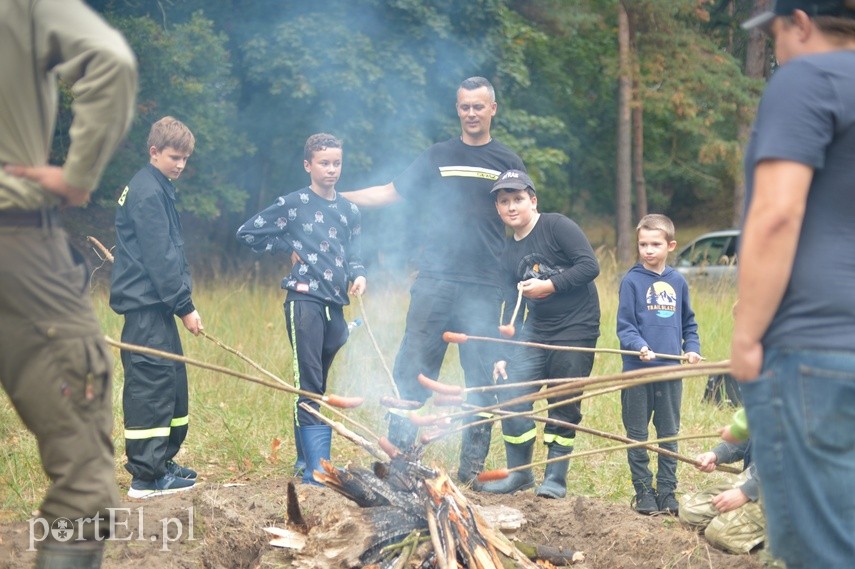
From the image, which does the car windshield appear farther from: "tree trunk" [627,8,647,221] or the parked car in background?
"tree trunk" [627,8,647,221]

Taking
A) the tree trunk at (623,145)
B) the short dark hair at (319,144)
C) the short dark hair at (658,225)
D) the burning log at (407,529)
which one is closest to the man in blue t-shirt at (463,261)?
the short dark hair at (319,144)

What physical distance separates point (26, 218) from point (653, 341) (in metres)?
3.54

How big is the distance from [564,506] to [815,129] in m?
3.13

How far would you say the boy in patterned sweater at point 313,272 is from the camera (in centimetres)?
591

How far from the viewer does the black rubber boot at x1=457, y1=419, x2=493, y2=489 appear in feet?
20.3

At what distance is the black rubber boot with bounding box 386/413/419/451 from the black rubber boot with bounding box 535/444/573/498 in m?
0.90

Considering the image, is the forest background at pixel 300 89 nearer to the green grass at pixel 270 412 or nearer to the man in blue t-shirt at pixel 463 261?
the green grass at pixel 270 412

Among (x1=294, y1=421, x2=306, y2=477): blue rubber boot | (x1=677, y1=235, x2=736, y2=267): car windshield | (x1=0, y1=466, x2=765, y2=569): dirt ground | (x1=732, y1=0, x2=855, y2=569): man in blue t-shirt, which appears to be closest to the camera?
(x1=732, y1=0, x2=855, y2=569): man in blue t-shirt

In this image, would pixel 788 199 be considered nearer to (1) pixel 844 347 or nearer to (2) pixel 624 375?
(1) pixel 844 347

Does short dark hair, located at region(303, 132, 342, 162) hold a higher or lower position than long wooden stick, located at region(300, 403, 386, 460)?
higher

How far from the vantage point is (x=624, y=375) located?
134 inches

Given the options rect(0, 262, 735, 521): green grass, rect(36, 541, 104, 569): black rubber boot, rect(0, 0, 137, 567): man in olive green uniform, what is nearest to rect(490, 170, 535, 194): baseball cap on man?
rect(0, 262, 735, 521): green grass

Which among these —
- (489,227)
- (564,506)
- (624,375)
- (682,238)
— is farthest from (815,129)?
(682,238)

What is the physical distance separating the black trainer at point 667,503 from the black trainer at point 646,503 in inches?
1.0
